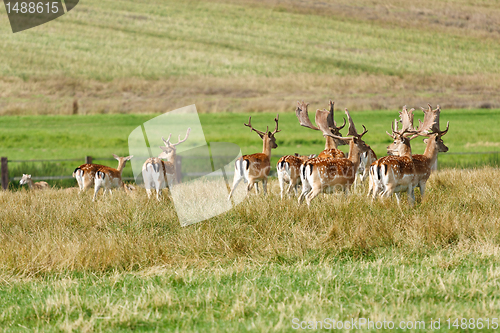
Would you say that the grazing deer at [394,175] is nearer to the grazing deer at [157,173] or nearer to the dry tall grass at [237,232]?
the dry tall grass at [237,232]

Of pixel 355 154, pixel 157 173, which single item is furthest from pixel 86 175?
pixel 355 154

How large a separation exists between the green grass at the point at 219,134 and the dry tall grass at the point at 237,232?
64.4 feet

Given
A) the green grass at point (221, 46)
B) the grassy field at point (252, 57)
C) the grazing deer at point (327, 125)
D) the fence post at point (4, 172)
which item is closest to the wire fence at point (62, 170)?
the fence post at point (4, 172)

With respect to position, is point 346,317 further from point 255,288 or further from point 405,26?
point 405,26

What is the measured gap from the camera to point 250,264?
7.06m

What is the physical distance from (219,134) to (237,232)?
31298mm

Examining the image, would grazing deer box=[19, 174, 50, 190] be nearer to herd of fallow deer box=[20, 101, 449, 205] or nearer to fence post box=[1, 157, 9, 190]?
fence post box=[1, 157, 9, 190]

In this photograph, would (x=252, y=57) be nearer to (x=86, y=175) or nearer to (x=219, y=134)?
(x=219, y=134)

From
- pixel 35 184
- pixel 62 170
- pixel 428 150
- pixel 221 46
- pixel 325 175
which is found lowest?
pixel 62 170

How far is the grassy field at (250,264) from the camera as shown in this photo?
5.17m

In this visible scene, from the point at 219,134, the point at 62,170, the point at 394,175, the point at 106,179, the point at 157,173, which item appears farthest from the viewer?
the point at 219,134

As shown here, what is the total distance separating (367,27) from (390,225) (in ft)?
200

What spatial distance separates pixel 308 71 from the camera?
Result: 57.3 meters

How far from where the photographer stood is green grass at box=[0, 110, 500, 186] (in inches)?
1316
